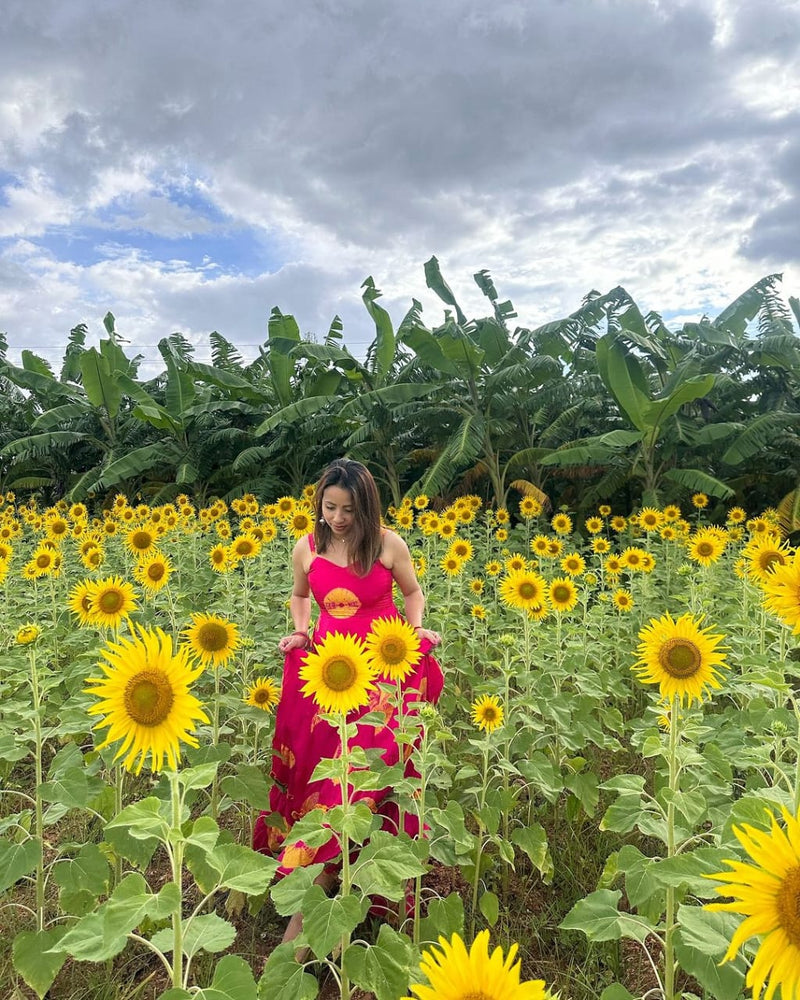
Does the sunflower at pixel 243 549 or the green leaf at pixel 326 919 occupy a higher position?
the sunflower at pixel 243 549

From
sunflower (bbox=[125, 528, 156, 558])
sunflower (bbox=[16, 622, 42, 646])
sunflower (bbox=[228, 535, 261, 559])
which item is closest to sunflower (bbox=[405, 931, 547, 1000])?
sunflower (bbox=[16, 622, 42, 646])

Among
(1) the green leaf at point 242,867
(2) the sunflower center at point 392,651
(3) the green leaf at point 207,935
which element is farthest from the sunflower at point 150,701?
(2) the sunflower center at point 392,651

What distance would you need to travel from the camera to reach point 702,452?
32.5ft

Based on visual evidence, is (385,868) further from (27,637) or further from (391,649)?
(27,637)

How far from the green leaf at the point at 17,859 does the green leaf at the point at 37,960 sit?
0.68 feet

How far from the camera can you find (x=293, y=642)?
274cm

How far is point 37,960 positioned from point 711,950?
6.04 feet

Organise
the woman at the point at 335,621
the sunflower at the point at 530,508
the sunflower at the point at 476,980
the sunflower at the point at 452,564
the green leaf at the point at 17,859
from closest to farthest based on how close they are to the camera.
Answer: the sunflower at the point at 476,980, the green leaf at the point at 17,859, the woman at the point at 335,621, the sunflower at the point at 452,564, the sunflower at the point at 530,508

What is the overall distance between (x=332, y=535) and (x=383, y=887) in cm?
186

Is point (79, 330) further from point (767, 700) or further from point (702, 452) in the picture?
point (767, 700)

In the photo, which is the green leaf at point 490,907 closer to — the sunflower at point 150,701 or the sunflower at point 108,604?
the sunflower at point 150,701

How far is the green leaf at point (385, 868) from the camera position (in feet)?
5.50

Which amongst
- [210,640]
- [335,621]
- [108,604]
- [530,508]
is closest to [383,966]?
[210,640]

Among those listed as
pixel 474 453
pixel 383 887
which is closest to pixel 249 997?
pixel 383 887
